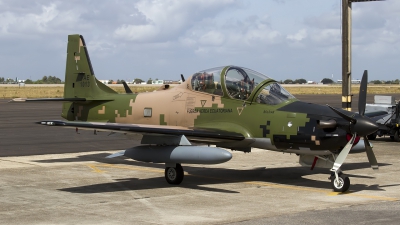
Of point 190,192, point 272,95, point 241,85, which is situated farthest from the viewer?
point 241,85

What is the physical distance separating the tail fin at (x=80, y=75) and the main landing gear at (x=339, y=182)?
7.11 meters

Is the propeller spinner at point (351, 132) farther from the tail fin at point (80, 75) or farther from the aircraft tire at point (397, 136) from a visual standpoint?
the aircraft tire at point (397, 136)

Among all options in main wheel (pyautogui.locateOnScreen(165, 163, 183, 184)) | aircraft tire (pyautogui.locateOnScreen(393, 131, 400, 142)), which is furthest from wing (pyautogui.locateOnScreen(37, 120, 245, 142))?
aircraft tire (pyautogui.locateOnScreen(393, 131, 400, 142))

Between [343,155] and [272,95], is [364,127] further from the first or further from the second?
[272,95]

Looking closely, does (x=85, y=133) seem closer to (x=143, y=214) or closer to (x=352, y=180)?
(x=352, y=180)

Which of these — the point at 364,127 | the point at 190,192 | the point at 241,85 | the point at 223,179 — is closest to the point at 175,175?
the point at 190,192

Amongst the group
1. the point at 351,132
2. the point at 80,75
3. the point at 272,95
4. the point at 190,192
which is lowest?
the point at 190,192

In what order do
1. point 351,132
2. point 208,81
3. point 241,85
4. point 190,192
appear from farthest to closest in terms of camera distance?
1. point 208,81
2. point 241,85
3. point 190,192
4. point 351,132

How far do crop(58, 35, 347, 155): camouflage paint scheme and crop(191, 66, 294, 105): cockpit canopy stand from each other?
1.9 inches

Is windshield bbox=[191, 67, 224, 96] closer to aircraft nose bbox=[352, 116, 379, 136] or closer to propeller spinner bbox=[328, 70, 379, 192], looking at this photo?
propeller spinner bbox=[328, 70, 379, 192]

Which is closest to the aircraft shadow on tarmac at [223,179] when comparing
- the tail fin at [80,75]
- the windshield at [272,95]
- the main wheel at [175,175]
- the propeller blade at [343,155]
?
the main wheel at [175,175]

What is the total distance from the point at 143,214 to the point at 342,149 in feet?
15.1

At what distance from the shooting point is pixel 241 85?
1448cm

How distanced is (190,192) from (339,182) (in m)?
3.10
